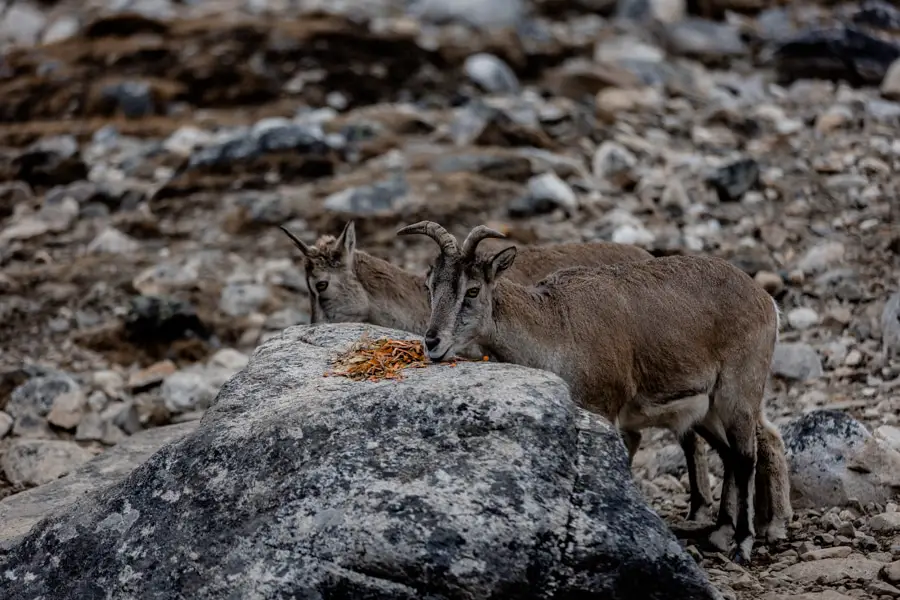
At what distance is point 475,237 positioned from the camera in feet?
22.5

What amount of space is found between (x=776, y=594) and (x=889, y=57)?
49.7ft

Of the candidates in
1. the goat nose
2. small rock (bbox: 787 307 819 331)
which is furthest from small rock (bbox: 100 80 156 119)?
the goat nose

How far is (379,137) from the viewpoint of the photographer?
57.2ft

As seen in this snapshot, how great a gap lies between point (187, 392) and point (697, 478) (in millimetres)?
5289

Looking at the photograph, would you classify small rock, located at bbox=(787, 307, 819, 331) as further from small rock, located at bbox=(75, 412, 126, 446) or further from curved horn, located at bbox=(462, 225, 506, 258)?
small rock, located at bbox=(75, 412, 126, 446)

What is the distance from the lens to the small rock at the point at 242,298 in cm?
1279

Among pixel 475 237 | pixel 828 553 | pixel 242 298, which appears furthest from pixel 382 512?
pixel 242 298

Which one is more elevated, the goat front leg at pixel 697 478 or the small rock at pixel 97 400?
the goat front leg at pixel 697 478

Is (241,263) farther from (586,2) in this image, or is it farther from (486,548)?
(586,2)

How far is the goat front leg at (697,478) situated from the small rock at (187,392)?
486 centimetres

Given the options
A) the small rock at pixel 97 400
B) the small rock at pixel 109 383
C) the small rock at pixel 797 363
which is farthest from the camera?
the small rock at pixel 109 383

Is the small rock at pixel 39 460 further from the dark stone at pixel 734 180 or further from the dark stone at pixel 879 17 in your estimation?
the dark stone at pixel 879 17

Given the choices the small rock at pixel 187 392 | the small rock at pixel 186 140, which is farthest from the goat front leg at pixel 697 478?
the small rock at pixel 186 140

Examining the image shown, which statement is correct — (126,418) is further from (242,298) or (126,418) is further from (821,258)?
(821,258)
